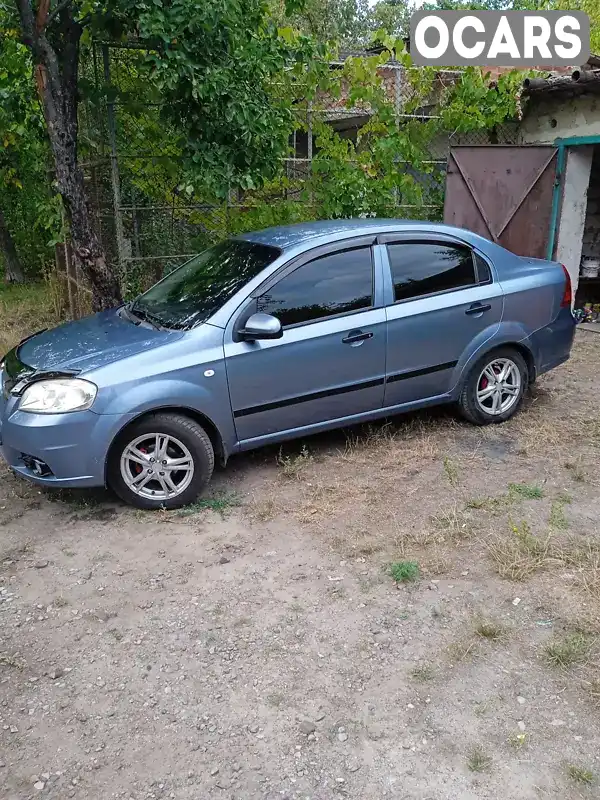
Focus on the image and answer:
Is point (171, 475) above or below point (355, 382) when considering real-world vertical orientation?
below

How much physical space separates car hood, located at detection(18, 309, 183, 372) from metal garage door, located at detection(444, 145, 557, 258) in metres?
6.32

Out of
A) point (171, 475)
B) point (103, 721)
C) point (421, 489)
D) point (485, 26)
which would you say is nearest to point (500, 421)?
point (421, 489)

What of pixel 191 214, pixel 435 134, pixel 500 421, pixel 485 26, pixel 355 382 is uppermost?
pixel 485 26

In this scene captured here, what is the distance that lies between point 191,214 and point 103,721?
6.74 m

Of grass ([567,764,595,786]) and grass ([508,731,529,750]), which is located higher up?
grass ([567,764,595,786])

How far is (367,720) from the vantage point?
271 cm

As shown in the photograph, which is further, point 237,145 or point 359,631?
point 237,145

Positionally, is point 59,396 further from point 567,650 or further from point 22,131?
point 22,131

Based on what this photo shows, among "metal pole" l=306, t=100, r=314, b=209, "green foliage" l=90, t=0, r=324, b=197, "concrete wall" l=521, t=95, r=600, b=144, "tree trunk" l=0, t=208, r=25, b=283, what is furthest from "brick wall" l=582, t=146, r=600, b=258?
"tree trunk" l=0, t=208, r=25, b=283

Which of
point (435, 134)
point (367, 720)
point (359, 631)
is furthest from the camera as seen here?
point (435, 134)

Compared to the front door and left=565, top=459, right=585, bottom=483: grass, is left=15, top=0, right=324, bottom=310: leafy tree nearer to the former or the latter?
the front door

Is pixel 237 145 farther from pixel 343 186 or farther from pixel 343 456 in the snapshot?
pixel 343 456

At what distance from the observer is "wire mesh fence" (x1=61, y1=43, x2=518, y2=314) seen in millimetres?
7516

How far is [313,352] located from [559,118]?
655 cm
